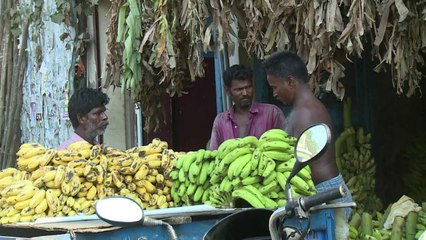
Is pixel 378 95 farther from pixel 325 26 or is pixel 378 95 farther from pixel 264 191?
pixel 264 191

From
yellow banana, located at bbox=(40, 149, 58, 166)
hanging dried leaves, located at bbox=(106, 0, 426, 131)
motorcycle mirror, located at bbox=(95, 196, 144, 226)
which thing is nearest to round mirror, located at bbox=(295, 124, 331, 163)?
motorcycle mirror, located at bbox=(95, 196, 144, 226)

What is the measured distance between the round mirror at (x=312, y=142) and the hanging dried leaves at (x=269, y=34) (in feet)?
9.02

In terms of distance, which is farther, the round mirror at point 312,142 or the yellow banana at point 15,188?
the yellow banana at point 15,188

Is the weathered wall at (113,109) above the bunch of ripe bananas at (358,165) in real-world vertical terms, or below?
above

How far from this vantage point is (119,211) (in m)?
2.59

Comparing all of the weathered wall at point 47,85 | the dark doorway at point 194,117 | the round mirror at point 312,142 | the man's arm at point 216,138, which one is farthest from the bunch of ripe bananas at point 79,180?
the weathered wall at point 47,85

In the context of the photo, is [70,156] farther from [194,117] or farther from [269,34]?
[194,117]

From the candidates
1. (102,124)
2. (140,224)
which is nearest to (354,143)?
(102,124)

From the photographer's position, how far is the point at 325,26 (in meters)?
5.27

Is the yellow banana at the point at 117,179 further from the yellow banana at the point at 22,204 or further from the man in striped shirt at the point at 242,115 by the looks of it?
the man in striped shirt at the point at 242,115

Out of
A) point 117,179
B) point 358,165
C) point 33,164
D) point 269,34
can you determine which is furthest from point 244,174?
point 358,165

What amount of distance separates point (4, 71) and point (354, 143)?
4770 millimetres

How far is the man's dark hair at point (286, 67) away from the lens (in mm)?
4461

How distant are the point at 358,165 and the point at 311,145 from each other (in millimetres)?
5298
